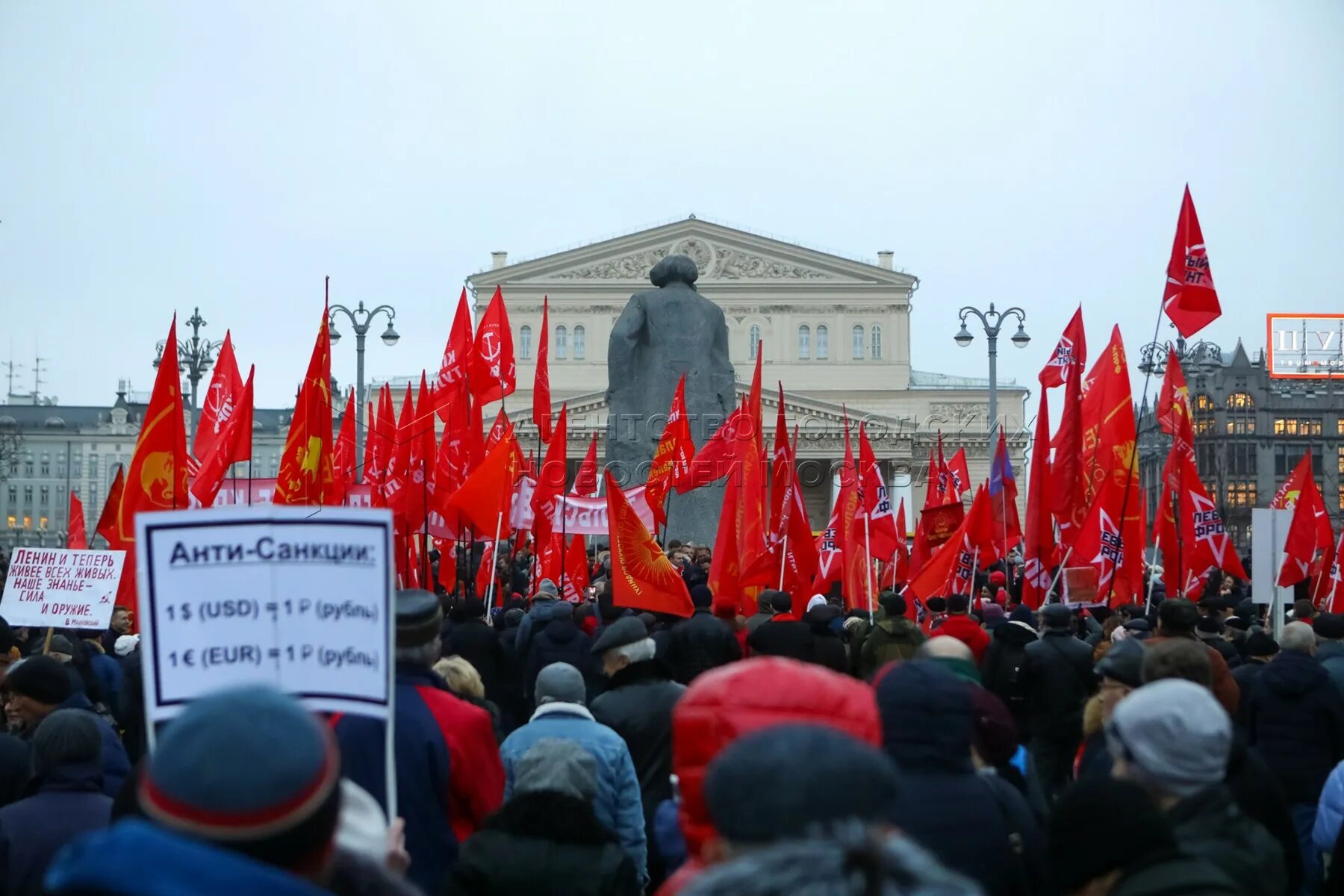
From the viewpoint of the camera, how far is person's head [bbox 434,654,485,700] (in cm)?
583

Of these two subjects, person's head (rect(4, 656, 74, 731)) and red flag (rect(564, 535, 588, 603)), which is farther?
red flag (rect(564, 535, 588, 603))

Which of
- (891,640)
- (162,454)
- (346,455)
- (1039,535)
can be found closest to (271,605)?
(891,640)

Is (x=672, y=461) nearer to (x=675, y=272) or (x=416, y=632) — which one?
(x=675, y=272)

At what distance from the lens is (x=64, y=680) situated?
19.6 ft

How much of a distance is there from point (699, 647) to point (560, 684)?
6.49ft

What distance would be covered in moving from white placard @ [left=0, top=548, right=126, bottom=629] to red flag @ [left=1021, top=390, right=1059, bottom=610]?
661cm

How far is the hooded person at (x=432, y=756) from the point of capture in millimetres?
4520

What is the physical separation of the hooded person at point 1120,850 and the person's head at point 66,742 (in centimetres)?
266

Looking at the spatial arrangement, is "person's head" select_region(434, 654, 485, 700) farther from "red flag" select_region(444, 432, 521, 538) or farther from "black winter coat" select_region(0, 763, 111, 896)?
"red flag" select_region(444, 432, 521, 538)

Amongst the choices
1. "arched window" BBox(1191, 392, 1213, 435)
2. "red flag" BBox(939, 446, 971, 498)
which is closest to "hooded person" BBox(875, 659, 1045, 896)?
"red flag" BBox(939, 446, 971, 498)

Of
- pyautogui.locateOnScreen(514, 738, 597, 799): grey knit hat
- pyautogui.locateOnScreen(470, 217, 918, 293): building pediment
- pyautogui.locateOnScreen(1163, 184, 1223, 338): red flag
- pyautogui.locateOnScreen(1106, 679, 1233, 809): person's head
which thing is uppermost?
pyautogui.locateOnScreen(470, 217, 918, 293): building pediment

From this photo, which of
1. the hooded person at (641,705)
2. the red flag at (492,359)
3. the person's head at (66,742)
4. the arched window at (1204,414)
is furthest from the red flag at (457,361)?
the arched window at (1204,414)

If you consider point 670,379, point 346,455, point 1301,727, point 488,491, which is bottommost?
point 1301,727

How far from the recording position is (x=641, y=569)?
9758 mm
